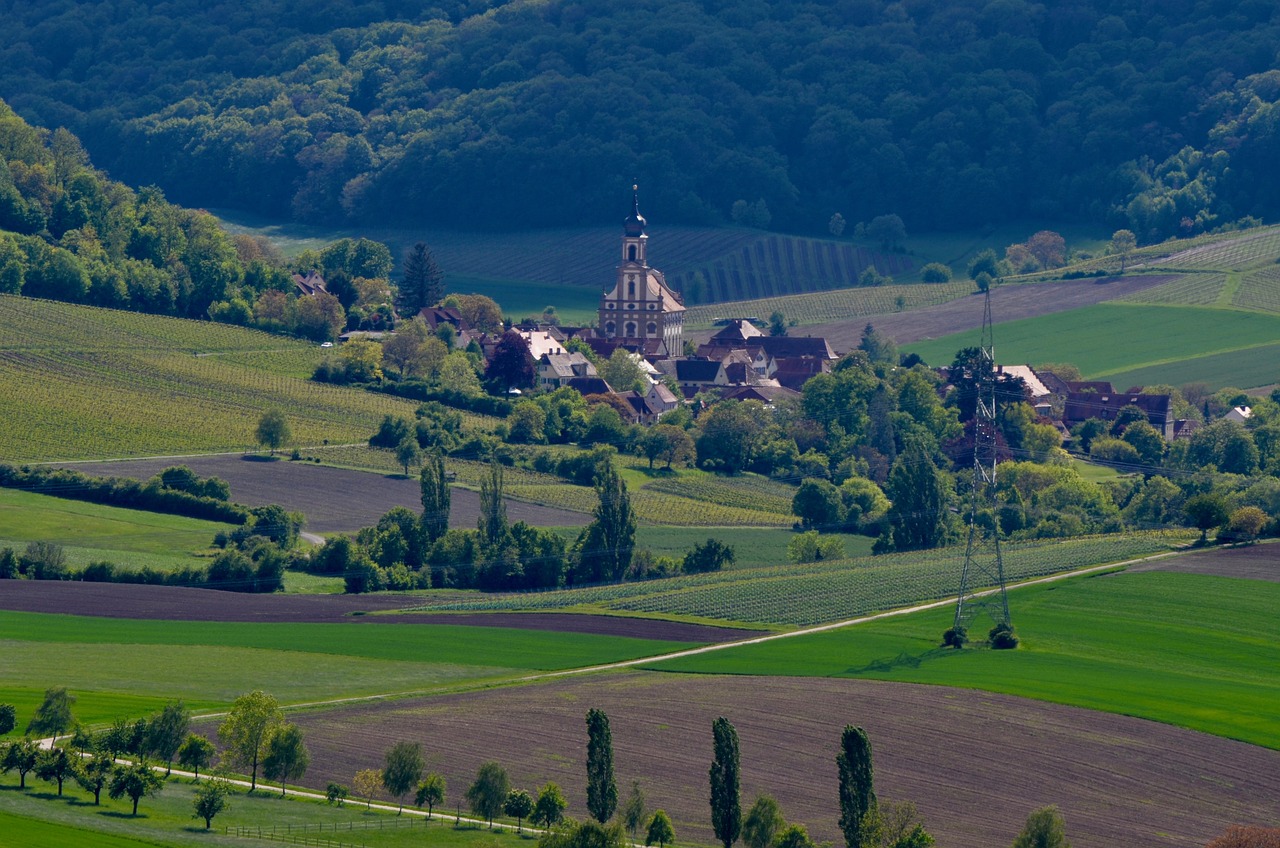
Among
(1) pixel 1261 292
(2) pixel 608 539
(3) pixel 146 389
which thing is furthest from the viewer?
(1) pixel 1261 292

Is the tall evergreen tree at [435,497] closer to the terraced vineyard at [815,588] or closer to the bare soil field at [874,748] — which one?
the terraced vineyard at [815,588]

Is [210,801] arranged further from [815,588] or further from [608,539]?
[608,539]

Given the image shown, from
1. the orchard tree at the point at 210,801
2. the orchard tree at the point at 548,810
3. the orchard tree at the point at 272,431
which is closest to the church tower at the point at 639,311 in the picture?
the orchard tree at the point at 272,431

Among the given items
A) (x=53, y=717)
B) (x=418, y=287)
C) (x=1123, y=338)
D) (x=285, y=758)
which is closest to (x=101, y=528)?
(x=53, y=717)

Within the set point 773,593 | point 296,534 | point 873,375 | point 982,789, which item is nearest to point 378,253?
point 873,375

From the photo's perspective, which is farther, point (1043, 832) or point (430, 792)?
point (430, 792)
